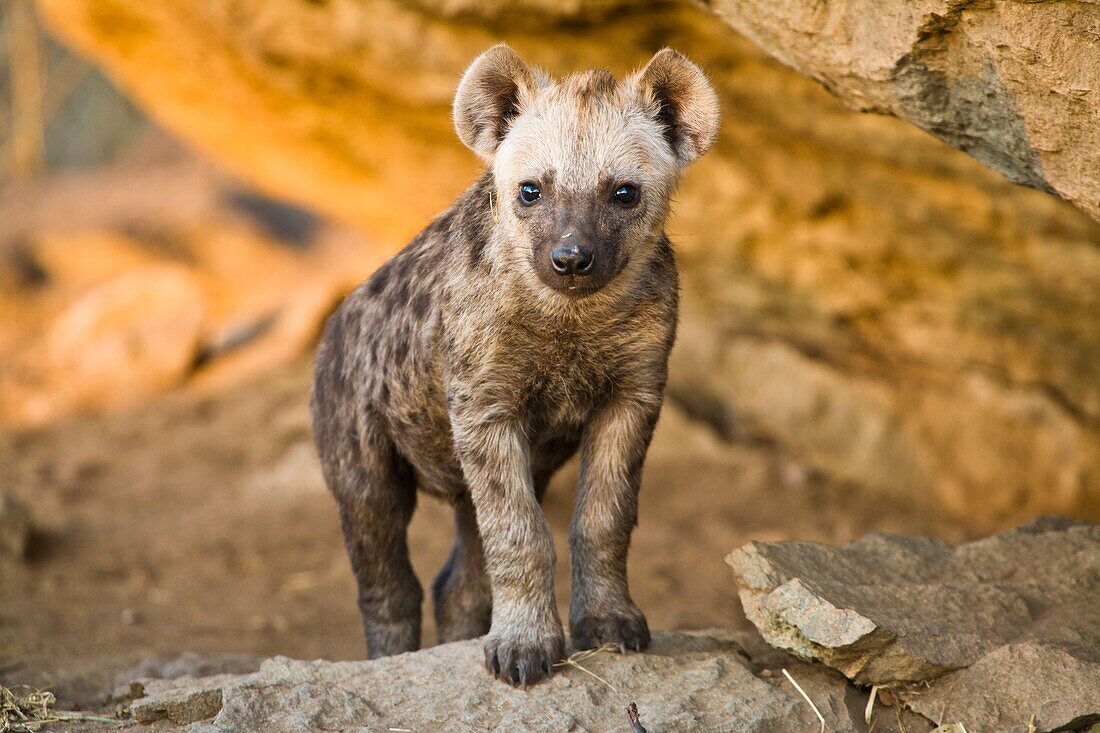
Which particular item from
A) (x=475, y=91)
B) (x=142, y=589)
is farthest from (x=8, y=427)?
(x=475, y=91)

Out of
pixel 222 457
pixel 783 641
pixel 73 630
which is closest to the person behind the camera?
pixel 783 641

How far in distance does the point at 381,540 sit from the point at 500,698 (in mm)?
1362

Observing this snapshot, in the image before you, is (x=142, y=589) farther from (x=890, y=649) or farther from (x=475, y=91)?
(x=890, y=649)

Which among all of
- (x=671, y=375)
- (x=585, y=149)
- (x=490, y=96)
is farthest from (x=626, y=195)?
(x=671, y=375)

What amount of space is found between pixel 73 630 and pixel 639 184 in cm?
416

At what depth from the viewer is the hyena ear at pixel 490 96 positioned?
4.48 meters

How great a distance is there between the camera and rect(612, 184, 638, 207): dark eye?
438 cm

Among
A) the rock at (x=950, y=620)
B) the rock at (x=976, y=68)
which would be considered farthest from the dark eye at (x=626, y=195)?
the rock at (x=950, y=620)

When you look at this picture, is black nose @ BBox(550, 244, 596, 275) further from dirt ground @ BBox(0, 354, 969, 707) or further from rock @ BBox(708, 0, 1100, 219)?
dirt ground @ BBox(0, 354, 969, 707)

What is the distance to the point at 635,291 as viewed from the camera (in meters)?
4.51

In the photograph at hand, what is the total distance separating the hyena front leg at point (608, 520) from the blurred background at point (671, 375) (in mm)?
1749

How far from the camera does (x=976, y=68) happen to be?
4.14 meters

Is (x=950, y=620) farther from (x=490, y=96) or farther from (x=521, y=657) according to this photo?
(x=490, y=96)

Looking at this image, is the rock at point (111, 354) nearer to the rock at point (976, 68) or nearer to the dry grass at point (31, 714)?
the dry grass at point (31, 714)
